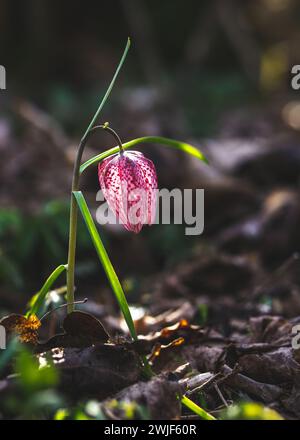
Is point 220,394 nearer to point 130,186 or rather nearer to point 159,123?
point 130,186

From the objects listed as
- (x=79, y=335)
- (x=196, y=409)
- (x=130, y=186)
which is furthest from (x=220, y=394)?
(x=130, y=186)

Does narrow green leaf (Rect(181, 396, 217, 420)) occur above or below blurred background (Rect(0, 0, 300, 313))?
below

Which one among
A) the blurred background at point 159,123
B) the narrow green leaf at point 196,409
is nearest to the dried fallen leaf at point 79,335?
the narrow green leaf at point 196,409

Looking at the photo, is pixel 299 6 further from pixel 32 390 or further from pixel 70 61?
pixel 32 390

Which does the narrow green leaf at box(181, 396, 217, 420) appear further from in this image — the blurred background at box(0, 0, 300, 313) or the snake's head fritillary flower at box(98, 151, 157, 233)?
the blurred background at box(0, 0, 300, 313)

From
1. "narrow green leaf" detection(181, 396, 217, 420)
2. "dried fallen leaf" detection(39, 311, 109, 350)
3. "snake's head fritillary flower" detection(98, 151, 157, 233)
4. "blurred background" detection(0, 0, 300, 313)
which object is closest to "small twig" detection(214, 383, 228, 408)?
"narrow green leaf" detection(181, 396, 217, 420)
